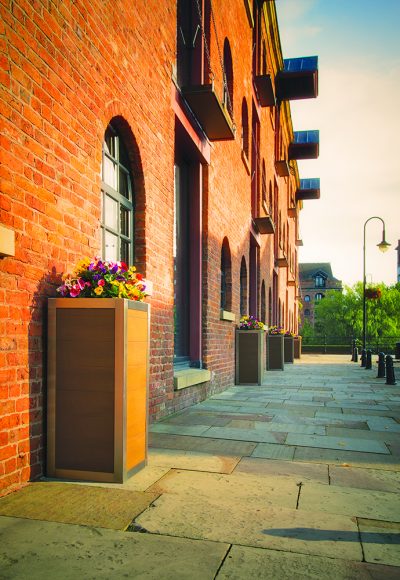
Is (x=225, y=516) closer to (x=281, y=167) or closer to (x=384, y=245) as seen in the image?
(x=281, y=167)

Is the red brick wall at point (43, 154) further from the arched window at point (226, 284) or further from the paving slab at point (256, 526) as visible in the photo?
the arched window at point (226, 284)

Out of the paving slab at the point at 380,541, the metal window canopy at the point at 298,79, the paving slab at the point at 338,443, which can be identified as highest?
the metal window canopy at the point at 298,79

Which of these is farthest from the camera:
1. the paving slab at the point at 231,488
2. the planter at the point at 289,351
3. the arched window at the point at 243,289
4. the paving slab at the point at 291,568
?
the planter at the point at 289,351

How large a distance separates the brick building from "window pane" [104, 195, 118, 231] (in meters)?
0.02

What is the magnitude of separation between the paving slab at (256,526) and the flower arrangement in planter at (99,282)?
1473 mm

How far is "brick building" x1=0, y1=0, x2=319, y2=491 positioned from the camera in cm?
345

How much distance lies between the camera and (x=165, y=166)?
22.3 ft

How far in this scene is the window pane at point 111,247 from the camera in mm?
5436

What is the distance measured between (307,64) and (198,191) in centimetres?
1509

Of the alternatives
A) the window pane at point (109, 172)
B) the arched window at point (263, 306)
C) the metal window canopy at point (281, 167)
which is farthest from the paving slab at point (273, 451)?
the metal window canopy at point (281, 167)

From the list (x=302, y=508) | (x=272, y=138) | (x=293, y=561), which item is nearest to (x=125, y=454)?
(x=302, y=508)

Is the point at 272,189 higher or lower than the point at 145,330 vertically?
higher

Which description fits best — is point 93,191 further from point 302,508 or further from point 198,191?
point 198,191

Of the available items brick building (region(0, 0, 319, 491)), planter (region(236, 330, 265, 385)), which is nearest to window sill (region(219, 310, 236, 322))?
brick building (region(0, 0, 319, 491))
